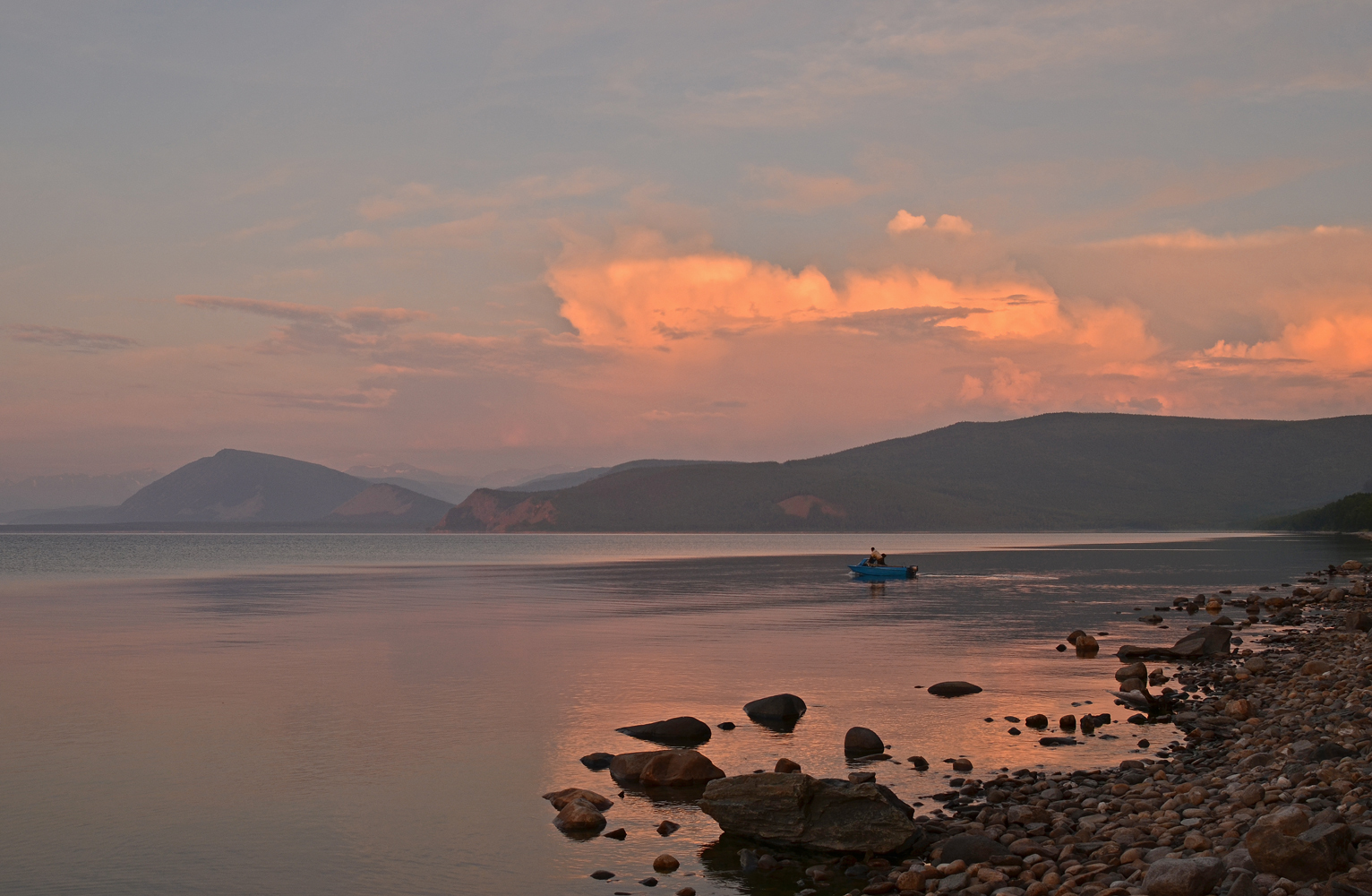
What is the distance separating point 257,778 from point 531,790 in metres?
6.19

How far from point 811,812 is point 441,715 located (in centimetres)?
1545

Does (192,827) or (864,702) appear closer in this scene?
(192,827)

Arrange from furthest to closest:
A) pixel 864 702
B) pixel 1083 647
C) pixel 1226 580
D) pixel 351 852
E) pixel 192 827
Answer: pixel 1226 580 → pixel 1083 647 → pixel 864 702 → pixel 192 827 → pixel 351 852

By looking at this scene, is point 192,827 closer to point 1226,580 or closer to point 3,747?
point 3,747

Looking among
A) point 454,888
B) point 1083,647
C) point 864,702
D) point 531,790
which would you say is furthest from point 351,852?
point 1083,647

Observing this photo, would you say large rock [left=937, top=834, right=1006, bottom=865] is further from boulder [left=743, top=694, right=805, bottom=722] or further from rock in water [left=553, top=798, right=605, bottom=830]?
boulder [left=743, top=694, right=805, bottom=722]

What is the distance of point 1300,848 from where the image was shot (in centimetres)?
1338

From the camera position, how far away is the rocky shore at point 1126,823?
1361 cm

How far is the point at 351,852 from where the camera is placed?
1798 cm

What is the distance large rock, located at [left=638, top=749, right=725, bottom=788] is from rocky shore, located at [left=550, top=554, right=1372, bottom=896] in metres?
0.39

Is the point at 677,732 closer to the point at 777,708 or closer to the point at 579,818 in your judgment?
the point at 777,708

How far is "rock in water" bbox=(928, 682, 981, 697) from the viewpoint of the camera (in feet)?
107

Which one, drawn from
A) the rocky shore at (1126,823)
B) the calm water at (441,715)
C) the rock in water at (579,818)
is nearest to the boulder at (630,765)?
the calm water at (441,715)

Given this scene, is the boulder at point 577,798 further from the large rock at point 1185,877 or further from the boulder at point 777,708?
the large rock at point 1185,877
